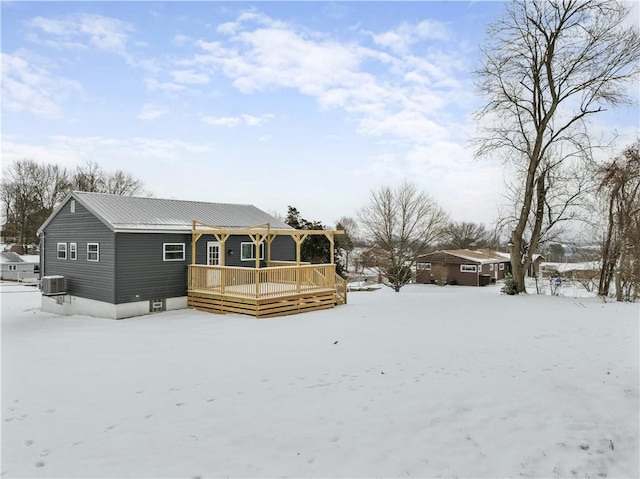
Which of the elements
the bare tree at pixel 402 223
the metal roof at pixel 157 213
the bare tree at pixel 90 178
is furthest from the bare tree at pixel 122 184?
the metal roof at pixel 157 213

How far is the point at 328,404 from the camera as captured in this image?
5.03m

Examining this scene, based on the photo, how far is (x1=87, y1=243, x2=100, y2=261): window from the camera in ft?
45.3

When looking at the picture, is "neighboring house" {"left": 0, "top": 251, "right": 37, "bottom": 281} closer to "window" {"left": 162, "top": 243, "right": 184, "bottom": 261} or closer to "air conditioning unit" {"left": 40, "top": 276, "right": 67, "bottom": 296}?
"air conditioning unit" {"left": 40, "top": 276, "right": 67, "bottom": 296}

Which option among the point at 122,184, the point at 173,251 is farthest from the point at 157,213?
the point at 122,184

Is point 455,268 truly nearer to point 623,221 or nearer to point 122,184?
point 623,221

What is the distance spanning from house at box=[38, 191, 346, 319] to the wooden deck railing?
0.04m

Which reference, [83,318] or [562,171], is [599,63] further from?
[83,318]

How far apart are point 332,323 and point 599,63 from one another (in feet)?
46.9

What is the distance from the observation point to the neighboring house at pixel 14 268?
34.9m

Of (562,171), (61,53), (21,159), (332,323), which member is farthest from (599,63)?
(21,159)

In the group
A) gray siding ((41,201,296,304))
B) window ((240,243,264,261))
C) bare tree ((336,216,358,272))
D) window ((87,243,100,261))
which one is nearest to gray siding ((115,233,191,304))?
gray siding ((41,201,296,304))

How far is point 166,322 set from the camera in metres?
11.8

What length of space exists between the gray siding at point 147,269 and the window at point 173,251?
11cm

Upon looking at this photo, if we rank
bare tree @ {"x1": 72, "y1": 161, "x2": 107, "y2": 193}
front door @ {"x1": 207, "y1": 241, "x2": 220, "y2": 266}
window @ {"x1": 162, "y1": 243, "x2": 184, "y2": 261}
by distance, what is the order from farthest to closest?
bare tree @ {"x1": 72, "y1": 161, "x2": 107, "y2": 193}
front door @ {"x1": 207, "y1": 241, "x2": 220, "y2": 266}
window @ {"x1": 162, "y1": 243, "x2": 184, "y2": 261}
